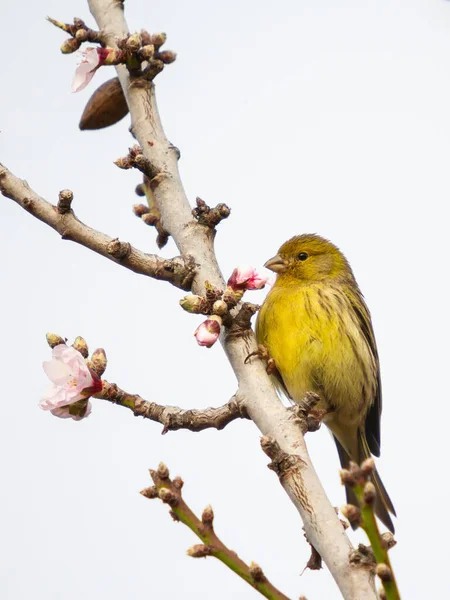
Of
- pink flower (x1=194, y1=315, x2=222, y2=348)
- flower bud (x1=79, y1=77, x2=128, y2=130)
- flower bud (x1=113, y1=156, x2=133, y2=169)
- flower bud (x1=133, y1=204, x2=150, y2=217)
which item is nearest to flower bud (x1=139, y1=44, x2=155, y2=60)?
flower bud (x1=79, y1=77, x2=128, y2=130)

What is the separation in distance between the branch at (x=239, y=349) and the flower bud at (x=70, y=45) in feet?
0.56

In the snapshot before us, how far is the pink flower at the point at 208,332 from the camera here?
11.3 feet

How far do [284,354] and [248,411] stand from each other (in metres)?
1.81

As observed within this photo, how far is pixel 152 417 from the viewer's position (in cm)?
342

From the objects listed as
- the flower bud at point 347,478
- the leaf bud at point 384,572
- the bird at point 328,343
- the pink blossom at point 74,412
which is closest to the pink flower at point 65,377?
the pink blossom at point 74,412

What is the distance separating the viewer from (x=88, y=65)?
13.9ft

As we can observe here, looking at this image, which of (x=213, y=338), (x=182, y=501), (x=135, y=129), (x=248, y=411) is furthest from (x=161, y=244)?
(x=182, y=501)

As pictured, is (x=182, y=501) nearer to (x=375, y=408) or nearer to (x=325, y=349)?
(x=325, y=349)

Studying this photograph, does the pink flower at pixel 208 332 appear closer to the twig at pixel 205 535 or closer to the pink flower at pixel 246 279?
the pink flower at pixel 246 279

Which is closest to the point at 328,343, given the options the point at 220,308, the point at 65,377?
the point at 220,308

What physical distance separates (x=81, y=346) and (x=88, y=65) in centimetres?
157

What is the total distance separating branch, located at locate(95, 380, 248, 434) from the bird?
144cm

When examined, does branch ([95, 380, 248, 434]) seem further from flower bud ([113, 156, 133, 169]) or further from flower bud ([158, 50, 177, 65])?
flower bud ([158, 50, 177, 65])

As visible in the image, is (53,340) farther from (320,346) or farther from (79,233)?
(320,346)
